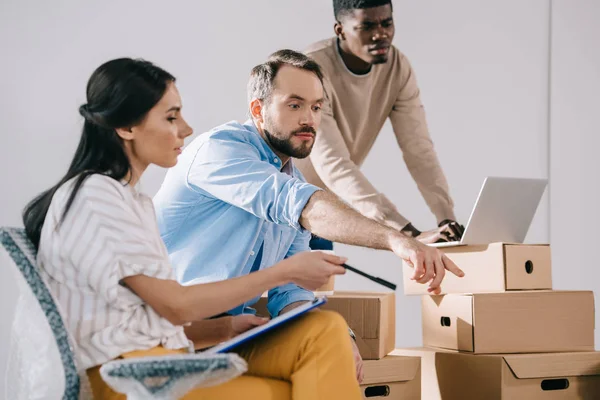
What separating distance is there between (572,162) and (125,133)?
2.87 metres

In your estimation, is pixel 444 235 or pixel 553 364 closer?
pixel 553 364

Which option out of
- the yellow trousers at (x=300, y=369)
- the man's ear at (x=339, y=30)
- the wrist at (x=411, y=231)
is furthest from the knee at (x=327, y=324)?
the man's ear at (x=339, y=30)

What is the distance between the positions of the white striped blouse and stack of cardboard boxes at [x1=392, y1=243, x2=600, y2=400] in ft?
3.66

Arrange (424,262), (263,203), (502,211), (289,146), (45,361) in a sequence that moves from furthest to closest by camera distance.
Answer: (502,211) → (289,146) → (263,203) → (424,262) → (45,361)

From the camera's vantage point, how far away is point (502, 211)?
219cm

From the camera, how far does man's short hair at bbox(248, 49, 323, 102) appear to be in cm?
204

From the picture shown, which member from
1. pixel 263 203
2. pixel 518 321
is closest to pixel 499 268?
pixel 518 321

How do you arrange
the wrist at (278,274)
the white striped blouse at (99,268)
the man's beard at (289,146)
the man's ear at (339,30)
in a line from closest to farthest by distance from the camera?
the white striped blouse at (99,268) < the wrist at (278,274) < the man's beard at (289,146) < the man's ear at (339,30)

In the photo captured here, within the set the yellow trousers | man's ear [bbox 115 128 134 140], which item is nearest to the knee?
the yellow trousers

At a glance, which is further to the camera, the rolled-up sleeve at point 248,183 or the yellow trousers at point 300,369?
the rolled-up sleeve at point 248,183

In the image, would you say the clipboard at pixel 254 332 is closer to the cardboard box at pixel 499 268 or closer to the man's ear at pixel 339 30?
the cardboard box at pixel 499 268

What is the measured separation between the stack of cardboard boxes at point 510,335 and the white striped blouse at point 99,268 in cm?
112

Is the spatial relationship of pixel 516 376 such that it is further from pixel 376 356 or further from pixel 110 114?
pixel 110 114

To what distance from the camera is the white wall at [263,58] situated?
2936 millimetres
